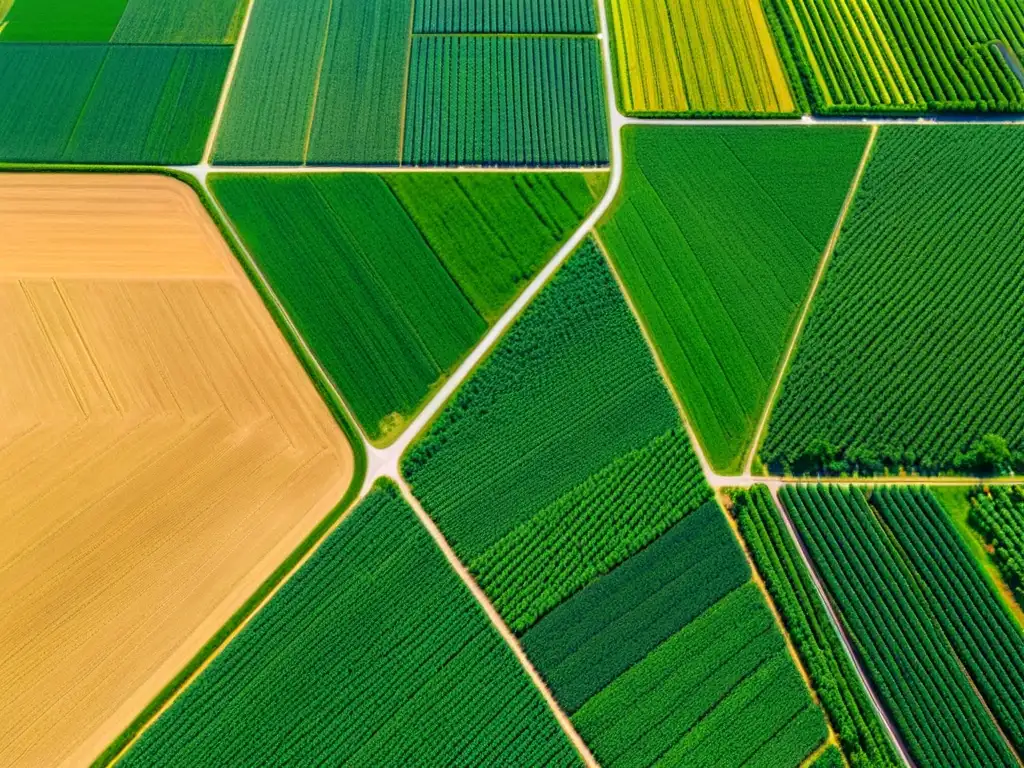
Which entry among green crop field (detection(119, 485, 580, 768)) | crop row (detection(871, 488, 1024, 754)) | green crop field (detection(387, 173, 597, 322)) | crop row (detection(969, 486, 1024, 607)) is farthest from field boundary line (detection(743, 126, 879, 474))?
green crop field (detection(119, 485, 580, 768))

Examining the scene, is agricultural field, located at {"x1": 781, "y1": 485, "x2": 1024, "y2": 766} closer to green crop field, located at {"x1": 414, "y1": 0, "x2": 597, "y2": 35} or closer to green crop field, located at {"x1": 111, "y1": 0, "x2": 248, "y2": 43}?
green crop field, located at {"x1": 414, "y1": 0, "x2": 597, "y2": 35}

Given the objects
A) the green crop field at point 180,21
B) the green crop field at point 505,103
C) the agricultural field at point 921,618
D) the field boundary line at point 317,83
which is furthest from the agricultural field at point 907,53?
the green crop field at point 180,21

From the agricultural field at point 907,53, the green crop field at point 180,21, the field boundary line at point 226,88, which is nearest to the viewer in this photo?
the field boundary line at point 226,88

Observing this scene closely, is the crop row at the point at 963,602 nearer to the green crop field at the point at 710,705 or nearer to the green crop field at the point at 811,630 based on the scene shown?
the green crop field at the point at 811,630

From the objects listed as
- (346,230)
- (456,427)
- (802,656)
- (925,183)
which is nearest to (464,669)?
(456,427)

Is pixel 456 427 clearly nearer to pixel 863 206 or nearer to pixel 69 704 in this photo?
pixel 69 704
